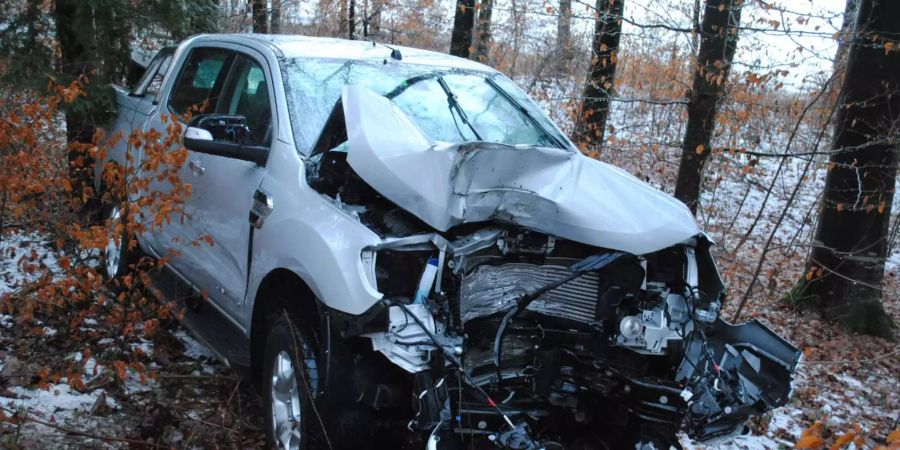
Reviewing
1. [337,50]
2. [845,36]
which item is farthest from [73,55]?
[845,36]

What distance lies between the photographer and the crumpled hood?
311 cm

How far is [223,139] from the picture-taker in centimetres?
405

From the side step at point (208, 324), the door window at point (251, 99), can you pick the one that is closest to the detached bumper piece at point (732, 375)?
the side step at point (208, 324)

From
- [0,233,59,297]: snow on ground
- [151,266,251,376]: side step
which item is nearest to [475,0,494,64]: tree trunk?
[0,233,59,297]: snow on ground

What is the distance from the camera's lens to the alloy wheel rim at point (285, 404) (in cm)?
332

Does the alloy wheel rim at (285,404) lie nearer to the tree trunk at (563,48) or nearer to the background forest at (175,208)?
the background forest at (175,208)

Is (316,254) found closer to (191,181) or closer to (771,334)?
(191,181)

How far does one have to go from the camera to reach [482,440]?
9.49 feet

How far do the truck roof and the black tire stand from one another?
69.6 inches

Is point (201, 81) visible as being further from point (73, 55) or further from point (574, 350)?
point (574, 350)

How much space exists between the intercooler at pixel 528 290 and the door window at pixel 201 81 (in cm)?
246

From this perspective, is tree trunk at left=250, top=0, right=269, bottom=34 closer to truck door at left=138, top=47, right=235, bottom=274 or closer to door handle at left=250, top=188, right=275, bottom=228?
truck door at left=138, top=47, right=235, bottom=274

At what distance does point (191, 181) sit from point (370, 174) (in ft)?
5.84

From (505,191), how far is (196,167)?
2.25 m
